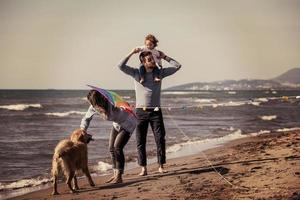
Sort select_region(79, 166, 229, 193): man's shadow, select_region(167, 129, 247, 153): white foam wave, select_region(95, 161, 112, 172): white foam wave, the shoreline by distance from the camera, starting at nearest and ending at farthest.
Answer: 1. select_region(79, 166, 229, 193): man's shadow
2. the shoreline
3. select_region(95, 161, 112, 172): white foam wave
4. select_region(167, 129, 247, 153): white foam wave

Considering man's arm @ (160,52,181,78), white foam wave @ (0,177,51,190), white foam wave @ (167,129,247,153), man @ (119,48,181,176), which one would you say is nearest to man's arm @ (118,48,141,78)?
man @ (119,48,181,176)

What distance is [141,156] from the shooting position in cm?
596

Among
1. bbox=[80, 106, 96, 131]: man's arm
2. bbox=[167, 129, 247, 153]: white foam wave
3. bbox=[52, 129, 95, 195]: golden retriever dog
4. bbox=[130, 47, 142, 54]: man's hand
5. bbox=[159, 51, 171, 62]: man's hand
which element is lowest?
bbox=[167, 129, 247, 153]: white foam wave

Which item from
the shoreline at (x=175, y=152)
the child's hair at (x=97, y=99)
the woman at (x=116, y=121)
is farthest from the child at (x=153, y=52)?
the shoreline at (x=175, y=152)

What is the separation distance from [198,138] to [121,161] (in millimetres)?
7298

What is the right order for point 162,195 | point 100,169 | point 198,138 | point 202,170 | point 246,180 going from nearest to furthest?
point 162,195, point 246,180, point 202,170, point 100,169, point 198,138

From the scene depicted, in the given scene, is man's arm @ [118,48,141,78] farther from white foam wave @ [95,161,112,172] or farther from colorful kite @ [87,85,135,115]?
white foam wave @ [95,161,112,172]

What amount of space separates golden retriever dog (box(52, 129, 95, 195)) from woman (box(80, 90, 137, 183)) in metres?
0.18

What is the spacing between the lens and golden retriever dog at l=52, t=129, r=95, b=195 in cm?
502

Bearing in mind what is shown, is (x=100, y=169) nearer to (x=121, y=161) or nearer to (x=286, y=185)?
(x=121, y=161)

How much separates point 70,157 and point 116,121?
0.83 metres

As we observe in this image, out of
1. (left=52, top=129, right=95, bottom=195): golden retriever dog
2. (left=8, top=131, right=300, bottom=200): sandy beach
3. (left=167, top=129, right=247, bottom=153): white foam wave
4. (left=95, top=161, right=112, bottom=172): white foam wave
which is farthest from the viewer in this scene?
(left=167, top=129, right=247, bottom=153): white foam wave

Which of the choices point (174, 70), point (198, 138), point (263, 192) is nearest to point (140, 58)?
point (174, 70)

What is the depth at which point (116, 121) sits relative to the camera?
5543 millimetres
